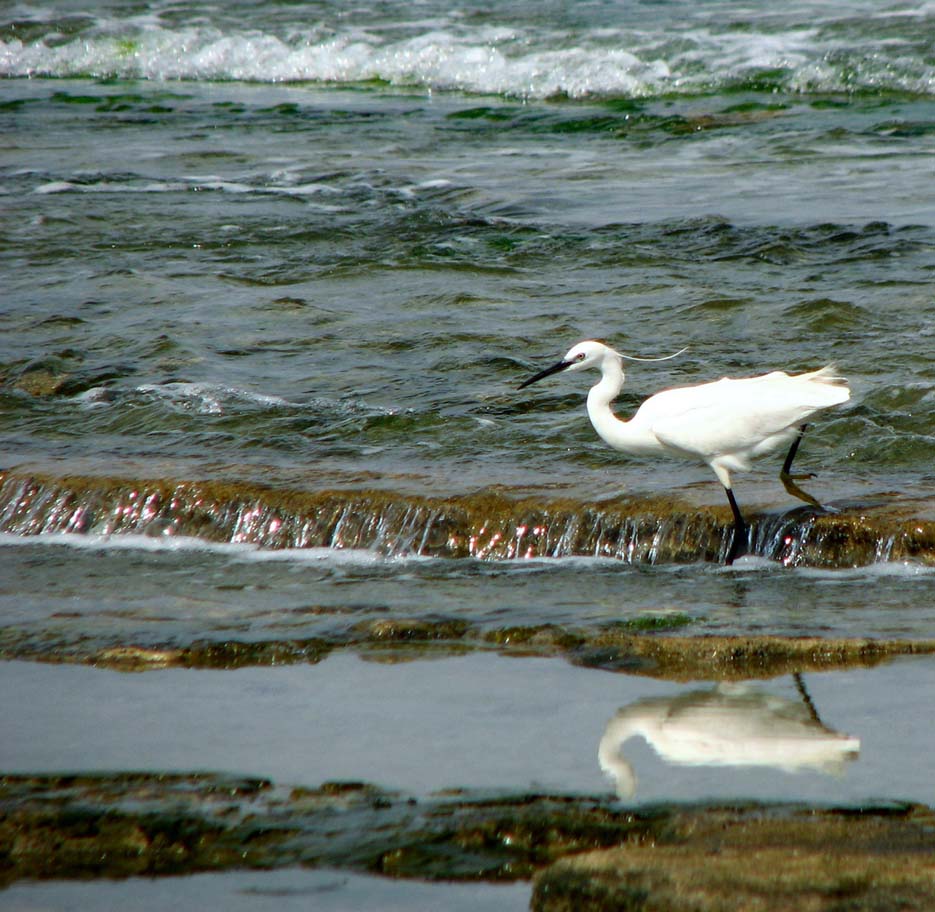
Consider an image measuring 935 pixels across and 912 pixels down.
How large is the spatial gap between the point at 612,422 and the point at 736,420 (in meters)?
Result: 0.56

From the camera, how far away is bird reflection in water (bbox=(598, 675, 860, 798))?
10.6 ft

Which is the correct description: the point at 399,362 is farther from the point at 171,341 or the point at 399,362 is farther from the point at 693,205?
the point at 693,205

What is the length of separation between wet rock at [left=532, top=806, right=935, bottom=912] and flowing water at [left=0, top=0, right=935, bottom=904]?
3.61 feet

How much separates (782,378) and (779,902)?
10.9 ft

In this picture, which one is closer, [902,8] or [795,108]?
[795,108]

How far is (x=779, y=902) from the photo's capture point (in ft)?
7.73

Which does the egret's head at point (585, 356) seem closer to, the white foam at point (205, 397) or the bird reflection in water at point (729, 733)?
the white foam at point (205, 397)

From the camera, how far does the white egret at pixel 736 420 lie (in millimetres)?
5305

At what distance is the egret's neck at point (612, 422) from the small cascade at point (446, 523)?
8.5 inches

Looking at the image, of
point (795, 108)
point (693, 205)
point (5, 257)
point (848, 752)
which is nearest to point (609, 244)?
point (693, 205)

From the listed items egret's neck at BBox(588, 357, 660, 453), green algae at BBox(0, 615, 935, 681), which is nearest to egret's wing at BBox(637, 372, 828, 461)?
egret's neck at BBox(588, 357, 660, 453)

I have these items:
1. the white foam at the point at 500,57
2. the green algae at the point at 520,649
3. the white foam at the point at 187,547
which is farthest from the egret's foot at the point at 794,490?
the white foam at the point at 500,57

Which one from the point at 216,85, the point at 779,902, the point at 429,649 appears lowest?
the point at 216,85

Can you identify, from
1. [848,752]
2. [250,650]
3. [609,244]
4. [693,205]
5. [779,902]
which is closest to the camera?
[779,902]
